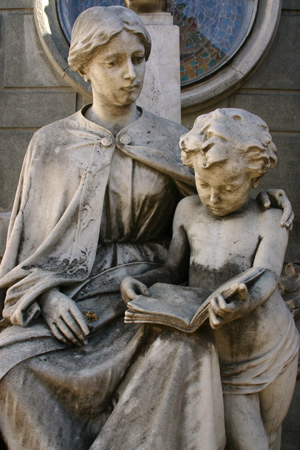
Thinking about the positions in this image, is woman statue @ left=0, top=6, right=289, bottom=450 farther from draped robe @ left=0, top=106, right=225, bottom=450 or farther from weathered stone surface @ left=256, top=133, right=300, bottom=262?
weathered stone surface @ left=256, top=133, right=300, bottom=262

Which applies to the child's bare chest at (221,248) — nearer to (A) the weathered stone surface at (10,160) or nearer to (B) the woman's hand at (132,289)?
(B) the woman's hand at (132,289)

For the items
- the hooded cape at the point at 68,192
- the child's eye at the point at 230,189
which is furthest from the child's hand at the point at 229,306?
the hooded cape at the point at 68,192

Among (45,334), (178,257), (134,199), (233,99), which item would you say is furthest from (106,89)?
(233,99)

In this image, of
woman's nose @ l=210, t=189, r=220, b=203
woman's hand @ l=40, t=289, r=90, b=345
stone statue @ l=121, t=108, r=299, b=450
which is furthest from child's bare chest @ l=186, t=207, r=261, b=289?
woman's hand @ l=40, t=289, r=90, b=345

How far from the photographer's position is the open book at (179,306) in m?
2.64

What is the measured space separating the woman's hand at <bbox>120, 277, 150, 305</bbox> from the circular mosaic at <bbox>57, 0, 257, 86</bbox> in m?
3.28

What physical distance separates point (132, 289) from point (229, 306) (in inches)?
17.6

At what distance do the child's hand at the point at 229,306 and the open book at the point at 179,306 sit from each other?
1 centimetres

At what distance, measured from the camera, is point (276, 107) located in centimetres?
587

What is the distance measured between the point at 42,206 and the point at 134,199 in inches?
15.9

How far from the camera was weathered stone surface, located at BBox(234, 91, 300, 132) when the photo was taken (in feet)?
19.2

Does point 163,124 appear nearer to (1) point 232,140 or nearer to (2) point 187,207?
(2) point 187,207

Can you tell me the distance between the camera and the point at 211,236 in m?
3.05

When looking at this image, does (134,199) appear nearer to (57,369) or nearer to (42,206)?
(42,206)
